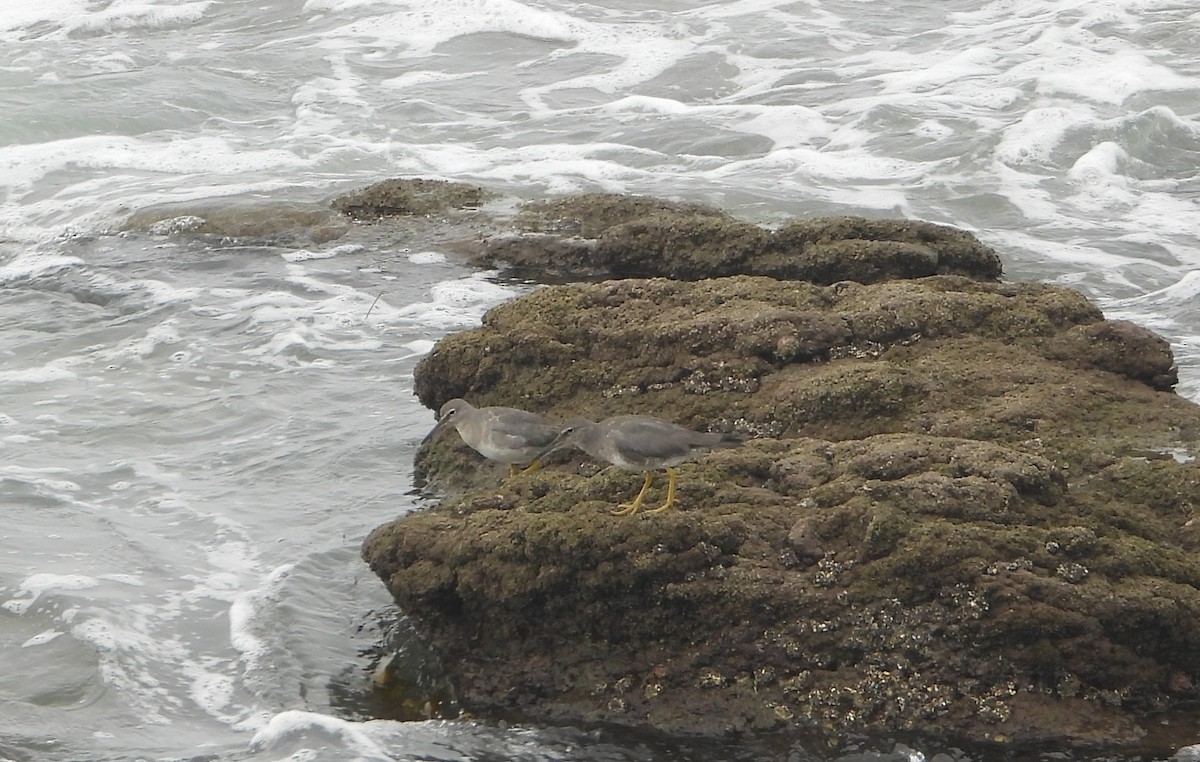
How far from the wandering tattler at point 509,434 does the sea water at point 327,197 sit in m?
0.77

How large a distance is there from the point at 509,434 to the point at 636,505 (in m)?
0.74

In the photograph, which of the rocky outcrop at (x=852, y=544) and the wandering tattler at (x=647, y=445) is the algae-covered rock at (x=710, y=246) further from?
the wandering tattler at (x=647, y=445)

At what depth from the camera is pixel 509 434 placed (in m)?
5.52

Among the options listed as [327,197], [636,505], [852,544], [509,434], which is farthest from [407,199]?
[852,544]

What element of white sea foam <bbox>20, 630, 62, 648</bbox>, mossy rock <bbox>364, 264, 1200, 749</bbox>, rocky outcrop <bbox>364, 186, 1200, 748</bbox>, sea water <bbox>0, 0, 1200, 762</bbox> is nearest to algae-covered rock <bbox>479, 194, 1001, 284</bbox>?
sea water <bbox>0, 0, 1200, 762</bbox>

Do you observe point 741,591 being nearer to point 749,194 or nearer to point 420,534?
point 420,534

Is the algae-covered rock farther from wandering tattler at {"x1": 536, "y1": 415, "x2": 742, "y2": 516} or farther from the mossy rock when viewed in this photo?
wandering tattler at {"x1": 536, "y1": 415, "x2": 742, "y2": 516}

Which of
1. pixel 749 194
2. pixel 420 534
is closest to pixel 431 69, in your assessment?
pixel 749 194

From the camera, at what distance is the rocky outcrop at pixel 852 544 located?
4391 millimetres

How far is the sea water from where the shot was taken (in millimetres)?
5512

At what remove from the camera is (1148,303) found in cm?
903

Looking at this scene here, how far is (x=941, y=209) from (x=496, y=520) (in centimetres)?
736

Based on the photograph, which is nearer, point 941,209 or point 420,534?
point 420,534

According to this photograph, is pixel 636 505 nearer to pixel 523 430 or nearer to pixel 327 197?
pixel 523 430
